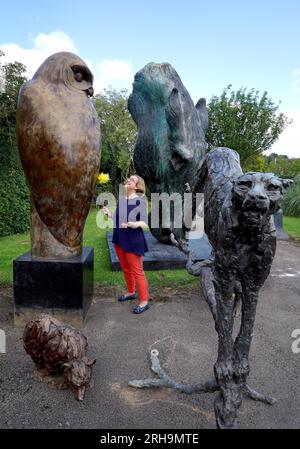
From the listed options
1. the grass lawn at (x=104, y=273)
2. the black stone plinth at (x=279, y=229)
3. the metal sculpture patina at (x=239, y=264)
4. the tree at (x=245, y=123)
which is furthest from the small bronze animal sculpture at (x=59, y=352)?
the tree at (x=245, y=123)

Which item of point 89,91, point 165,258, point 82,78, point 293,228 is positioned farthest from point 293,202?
point 82,78

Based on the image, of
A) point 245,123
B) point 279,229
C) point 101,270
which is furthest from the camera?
point 245,123

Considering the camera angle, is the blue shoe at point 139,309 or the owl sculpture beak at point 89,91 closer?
the owl sculpture beak at point 89,91

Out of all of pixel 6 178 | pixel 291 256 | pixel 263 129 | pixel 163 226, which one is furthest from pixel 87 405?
pixel 263 129

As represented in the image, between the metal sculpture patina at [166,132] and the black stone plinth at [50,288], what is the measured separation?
3.42m

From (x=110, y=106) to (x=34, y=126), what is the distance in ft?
91.0

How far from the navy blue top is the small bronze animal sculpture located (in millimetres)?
1709

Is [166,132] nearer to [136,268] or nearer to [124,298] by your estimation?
[136,268]

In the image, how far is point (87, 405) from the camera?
9.14ft

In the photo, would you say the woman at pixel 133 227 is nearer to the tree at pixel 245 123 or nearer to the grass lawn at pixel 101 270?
the grass lawn at pixel 101 270

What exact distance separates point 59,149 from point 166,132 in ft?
10.9

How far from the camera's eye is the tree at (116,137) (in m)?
28.5

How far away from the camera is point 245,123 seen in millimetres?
24078
